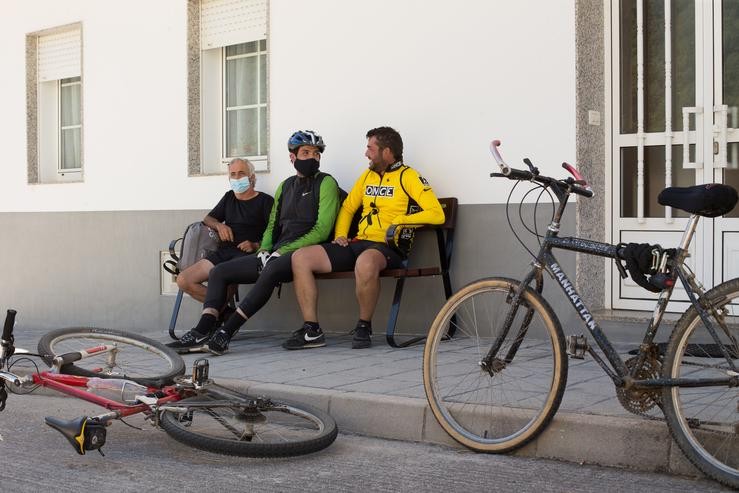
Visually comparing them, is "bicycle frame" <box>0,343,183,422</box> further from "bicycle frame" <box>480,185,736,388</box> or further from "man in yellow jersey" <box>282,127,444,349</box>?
"man in yellow jersey" <box>282,127,444,349</box>

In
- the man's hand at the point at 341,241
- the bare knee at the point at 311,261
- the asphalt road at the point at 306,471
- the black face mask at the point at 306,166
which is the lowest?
the asphalt road at the point at 306,471

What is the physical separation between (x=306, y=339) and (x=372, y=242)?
0.86m

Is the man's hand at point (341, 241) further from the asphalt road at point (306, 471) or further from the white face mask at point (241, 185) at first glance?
the asphalt road at point (306, 471)

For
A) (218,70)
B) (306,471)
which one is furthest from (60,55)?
(306,471)

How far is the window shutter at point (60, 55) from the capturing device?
10.4m

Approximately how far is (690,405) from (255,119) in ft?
20.0

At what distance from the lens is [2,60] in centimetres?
1102

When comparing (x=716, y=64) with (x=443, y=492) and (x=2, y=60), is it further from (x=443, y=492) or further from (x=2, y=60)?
(x=2, y=60)

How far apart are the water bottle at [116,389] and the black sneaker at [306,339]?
101 inches

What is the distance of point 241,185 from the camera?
8.13 m

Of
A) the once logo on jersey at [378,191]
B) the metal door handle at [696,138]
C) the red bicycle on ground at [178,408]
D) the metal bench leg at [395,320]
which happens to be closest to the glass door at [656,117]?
the metal door handle at [696,138]

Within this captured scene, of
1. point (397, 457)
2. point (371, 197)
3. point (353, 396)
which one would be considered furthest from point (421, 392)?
point (371, 197)

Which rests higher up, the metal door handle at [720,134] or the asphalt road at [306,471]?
the metal door handle at [720,134]

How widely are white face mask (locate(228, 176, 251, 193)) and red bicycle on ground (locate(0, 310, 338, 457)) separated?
10.8 feet
